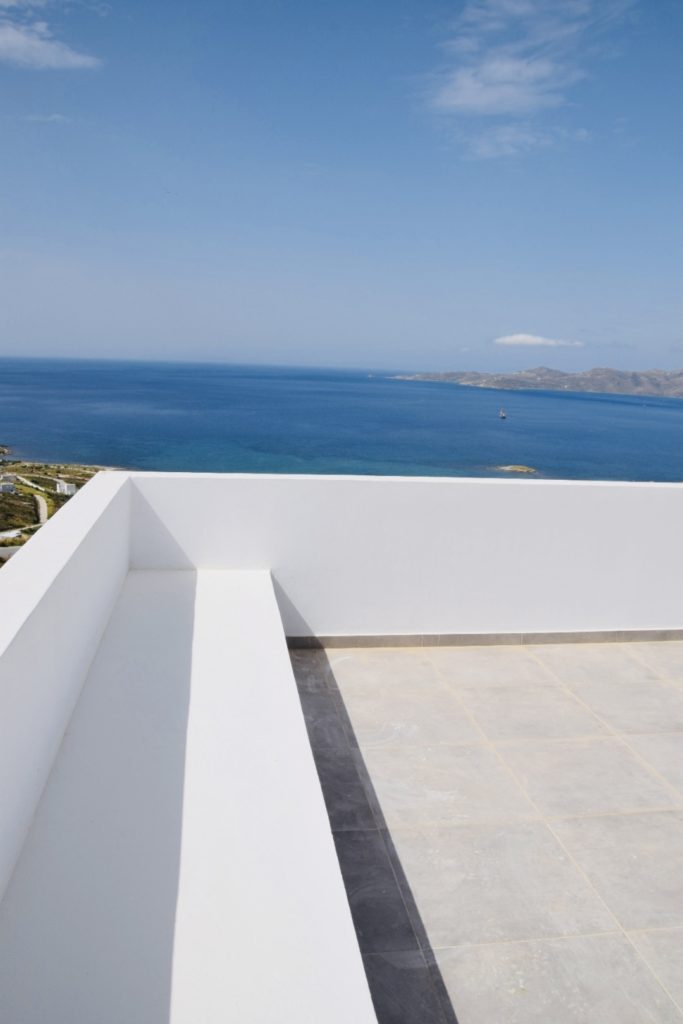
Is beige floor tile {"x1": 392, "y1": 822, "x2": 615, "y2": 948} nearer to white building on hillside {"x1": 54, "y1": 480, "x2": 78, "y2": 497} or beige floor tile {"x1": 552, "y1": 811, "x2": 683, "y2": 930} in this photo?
beige floor tile {"x1": 552, "y1": 811, "x2": 683, "y2": 930}

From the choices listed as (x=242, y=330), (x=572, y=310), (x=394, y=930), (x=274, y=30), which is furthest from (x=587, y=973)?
(x=572, y=310)

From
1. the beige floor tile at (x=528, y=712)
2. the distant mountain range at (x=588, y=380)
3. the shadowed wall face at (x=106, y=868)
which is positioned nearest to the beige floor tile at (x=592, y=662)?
the beige floor tile at (x=528, y=712)

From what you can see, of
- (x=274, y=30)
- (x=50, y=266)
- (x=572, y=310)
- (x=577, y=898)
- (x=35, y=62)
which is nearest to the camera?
(x=577, y=898)

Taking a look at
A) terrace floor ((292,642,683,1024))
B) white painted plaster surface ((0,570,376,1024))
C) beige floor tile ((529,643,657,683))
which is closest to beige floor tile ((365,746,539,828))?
terrace floor ((292,642,683,1024))

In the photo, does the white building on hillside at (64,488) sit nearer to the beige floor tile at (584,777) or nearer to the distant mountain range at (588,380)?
the beige floor tile at (584,777)

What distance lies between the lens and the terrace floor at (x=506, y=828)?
1.65m

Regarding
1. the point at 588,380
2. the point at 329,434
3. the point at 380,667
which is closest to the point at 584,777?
the point at 380,667

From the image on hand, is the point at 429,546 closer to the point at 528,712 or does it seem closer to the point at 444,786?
the point at 528,712

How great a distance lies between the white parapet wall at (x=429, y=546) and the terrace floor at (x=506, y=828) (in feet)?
0.76

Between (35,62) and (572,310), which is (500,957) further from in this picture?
(572,310)

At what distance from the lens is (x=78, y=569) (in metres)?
2.09

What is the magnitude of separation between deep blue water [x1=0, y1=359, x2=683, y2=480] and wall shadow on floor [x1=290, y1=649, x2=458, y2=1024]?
3272cm

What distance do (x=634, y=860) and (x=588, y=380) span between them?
291 ft

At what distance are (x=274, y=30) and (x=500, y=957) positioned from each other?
1860 centimetres
